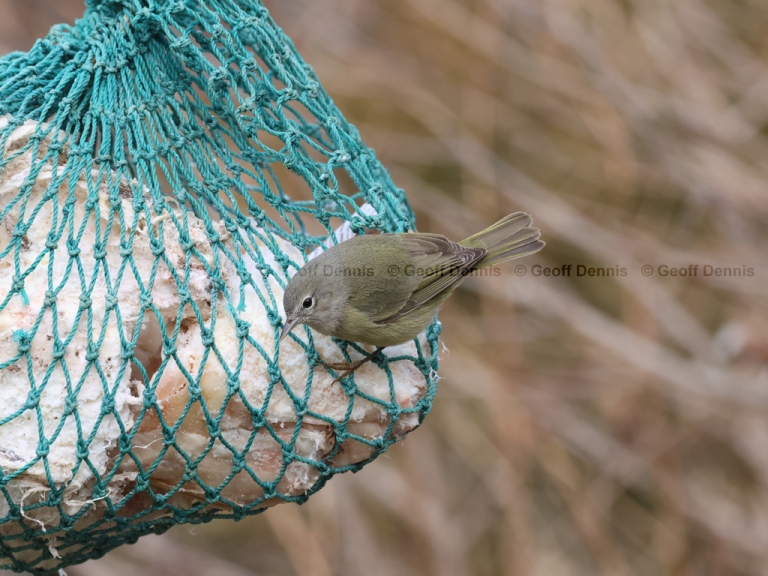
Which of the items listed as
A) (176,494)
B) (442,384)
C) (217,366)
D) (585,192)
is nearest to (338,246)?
(217,366)

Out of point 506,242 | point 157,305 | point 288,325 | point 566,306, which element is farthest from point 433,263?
point 566,306

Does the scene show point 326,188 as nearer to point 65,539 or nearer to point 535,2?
point 65,539

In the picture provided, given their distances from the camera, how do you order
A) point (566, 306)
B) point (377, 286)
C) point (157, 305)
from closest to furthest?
point (157, 305)
point (377, 286)
point (566, 306)

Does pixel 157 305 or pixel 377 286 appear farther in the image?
pixel 377 286

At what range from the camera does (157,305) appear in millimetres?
2102

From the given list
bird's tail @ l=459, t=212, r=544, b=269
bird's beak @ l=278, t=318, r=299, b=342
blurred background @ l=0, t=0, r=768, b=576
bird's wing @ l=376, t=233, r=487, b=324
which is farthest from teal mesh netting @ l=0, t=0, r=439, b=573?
blurred background @ l=0, t=0, r=768, b=576

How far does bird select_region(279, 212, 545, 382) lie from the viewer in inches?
89.7

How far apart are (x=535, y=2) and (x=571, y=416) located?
3.28m

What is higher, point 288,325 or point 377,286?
point 377,286

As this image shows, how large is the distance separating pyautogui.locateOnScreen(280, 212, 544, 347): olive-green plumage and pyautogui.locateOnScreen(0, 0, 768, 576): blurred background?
2.69m

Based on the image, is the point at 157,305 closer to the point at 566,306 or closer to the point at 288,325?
the point at 288,325

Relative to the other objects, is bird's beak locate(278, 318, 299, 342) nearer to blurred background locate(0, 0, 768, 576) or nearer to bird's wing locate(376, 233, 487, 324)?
bird's wing locate(376, 233, 487, 324)

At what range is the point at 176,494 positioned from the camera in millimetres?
2258

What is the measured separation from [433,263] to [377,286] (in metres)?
0.25
